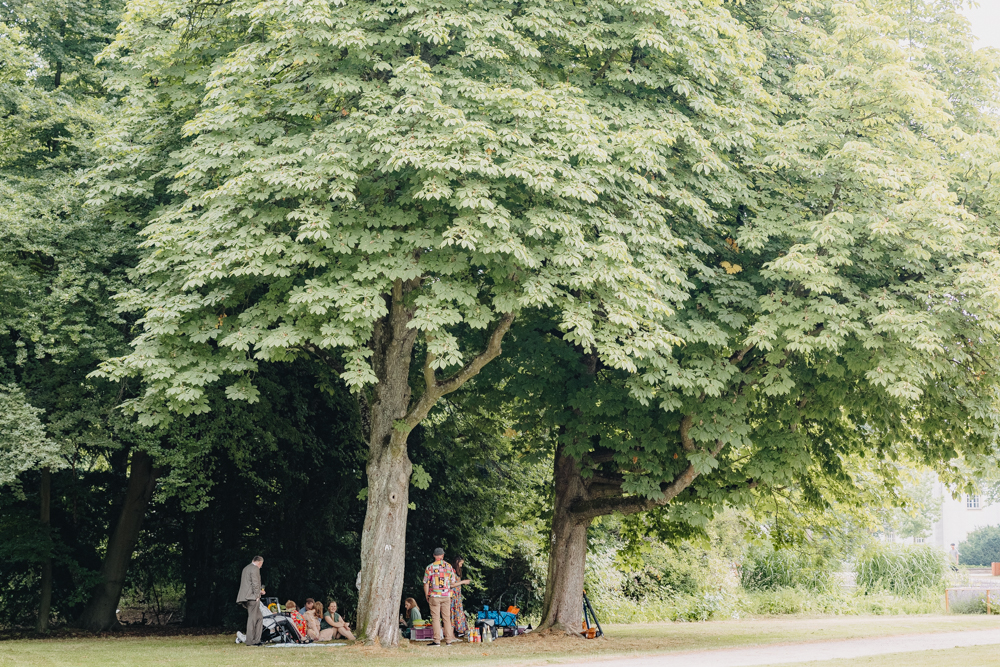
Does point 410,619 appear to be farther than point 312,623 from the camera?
Yes

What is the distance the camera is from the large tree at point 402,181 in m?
12.1

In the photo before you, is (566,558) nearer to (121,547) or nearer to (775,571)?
(121,547)

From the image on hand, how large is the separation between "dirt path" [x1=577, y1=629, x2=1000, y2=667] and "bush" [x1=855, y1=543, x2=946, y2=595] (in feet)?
37.8

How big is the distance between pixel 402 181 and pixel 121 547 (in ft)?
35.9

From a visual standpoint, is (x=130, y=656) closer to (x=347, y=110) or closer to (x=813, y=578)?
(x=347, y=110)

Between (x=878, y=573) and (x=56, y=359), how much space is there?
85.0 ft

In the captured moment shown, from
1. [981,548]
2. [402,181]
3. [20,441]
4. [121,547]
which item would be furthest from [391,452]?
[981,548]

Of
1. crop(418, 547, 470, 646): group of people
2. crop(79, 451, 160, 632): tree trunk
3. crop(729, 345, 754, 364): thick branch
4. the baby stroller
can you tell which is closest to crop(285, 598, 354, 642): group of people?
the baby stroller

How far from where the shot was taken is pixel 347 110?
1318 centimetres

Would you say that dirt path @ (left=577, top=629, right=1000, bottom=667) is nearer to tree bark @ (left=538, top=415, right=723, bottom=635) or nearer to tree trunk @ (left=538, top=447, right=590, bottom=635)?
tree bark @ (left=538, top=415, right=723, bottom=635)

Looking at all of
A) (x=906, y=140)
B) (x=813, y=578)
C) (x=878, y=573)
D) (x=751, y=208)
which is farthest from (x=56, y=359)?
(x=878, y=573)

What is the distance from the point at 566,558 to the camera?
59.7 ft

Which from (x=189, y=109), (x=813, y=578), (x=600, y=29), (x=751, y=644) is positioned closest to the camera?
(x=600, y=29)

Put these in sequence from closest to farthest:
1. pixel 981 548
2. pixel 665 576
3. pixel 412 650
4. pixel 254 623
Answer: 1. pixel 412 650
2. pixel 254 623
3. pixel 665 576
4. pixel 981 548
